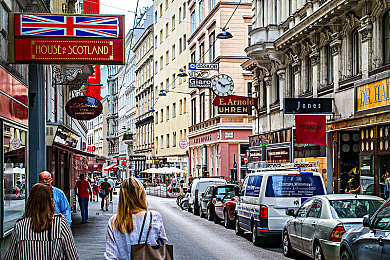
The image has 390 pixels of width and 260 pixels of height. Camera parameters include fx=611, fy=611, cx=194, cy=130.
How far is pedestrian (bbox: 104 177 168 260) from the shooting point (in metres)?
5.39

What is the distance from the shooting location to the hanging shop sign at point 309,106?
2272 centimetres

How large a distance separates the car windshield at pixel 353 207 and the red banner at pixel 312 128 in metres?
11.3

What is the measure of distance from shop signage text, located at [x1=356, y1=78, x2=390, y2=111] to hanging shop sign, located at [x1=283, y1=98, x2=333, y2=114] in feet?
7.86

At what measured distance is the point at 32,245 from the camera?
17.4 feet

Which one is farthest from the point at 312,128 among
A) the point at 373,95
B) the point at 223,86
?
the point at 223,86

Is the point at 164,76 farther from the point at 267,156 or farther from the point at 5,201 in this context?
the point at 5,201

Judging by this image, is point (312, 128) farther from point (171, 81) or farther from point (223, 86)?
point (171, 81)

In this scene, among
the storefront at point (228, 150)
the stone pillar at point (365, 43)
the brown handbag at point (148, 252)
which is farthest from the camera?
the storefront at point (228, 150)

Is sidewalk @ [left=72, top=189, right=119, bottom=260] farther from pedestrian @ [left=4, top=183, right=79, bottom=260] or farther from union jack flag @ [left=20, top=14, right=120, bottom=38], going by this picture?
pedestrian @ [left=4, top=183, right=79, bottom=260]

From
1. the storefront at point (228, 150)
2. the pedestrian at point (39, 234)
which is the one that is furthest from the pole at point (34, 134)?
the storefront at point (228, 150)

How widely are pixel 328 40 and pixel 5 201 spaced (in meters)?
14.7

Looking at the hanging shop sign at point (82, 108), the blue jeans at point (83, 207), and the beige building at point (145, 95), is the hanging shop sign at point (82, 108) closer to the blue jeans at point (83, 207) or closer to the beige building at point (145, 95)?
the blue jeans at point (83, 207)

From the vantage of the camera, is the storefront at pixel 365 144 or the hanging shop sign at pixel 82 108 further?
the hanging shop sign at pixel 82 108

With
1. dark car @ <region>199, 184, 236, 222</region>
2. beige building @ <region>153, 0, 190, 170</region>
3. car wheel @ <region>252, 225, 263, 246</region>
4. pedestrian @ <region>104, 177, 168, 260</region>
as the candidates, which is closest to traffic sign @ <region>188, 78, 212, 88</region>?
dark car @ <region>199, 184, 236, 222</region>
